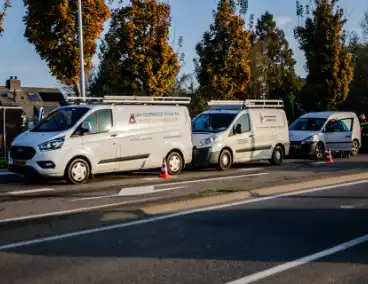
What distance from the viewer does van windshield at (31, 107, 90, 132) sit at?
45.8 ft

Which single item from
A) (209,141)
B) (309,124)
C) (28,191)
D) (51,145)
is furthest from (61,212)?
(309,124)

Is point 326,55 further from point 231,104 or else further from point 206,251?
point 206,251

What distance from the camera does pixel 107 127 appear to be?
14.5 metres

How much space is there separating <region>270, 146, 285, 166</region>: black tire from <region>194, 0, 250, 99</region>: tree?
7586mm

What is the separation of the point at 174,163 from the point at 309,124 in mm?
8629

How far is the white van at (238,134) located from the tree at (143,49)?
479 cm

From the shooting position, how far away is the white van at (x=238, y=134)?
17000 mm

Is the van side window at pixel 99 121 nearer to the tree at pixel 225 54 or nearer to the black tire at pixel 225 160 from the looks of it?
the black tire at pixel 225 160

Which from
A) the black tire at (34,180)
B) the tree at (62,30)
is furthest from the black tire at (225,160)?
the tree at (62,30)

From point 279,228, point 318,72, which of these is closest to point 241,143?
point 279,228

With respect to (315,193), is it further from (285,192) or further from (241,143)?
(241,143)

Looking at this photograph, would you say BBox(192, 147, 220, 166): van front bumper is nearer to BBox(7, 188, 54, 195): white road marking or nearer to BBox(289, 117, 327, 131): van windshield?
BBox(7, 188, 54, 195): white road marking

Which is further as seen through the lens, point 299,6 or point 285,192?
point 299,6

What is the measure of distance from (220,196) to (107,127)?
4.98 m
